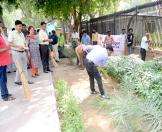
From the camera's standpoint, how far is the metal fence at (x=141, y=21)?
13.8 metres

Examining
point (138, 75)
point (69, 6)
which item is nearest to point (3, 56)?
point (138, 75)

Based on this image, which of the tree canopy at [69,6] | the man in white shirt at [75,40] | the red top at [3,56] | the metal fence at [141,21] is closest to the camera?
the red top at [3,56]

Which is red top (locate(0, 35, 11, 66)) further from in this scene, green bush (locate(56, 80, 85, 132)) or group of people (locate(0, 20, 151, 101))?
green bush (locate(56, 80, 85, 132))

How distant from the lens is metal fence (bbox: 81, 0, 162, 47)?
45.3 ft

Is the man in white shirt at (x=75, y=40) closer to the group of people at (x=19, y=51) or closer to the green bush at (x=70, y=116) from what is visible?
the group of people at (x=19, y=51)

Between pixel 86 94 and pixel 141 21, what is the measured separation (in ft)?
25.0

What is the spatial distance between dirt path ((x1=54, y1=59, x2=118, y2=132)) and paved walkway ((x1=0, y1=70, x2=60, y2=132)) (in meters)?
0.74

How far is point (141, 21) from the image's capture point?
15.3 metres

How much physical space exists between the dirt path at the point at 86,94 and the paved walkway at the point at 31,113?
2.43 ft

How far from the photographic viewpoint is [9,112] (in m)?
6.75

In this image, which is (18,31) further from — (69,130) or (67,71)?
(67,71)

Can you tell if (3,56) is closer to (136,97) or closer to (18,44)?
(18,44)

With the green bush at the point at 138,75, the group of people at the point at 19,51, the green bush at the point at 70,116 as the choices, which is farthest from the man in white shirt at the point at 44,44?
the green bush at the point at 70,116

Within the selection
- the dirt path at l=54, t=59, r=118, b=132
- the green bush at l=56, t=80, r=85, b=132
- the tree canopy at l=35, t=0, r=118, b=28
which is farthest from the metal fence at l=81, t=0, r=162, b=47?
the green bush at l=56, t=80, r=85, b=132
